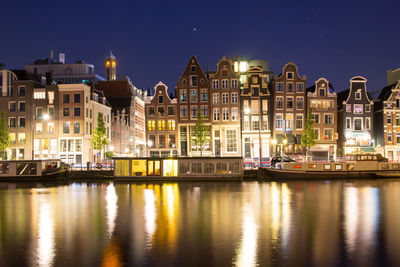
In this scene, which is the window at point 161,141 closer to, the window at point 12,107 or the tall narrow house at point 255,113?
the tall narrow house at point 255,113

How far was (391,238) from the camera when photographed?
85.6 ft

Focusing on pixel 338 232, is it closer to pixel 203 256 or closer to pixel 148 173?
pixel 203 256

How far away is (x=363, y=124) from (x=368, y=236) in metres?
64.7

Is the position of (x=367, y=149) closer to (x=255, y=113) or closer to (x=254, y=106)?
(x=255, y=113)

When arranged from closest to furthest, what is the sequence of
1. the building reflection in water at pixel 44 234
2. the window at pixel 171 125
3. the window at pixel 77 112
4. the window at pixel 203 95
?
1. the building reflection in water at pixel 44 234
2. the window at pixel 77 112
3. the window at pixel 203 95
4. the window at pixel 171 125

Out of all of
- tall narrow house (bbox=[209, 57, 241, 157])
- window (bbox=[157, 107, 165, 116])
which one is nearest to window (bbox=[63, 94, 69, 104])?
window (bbox=[157, 107, 165, 116])

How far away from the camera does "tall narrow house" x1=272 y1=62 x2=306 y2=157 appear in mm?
85000

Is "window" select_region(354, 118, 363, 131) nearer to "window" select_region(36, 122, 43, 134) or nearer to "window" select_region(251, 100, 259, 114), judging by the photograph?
"window" select_region(251, 100, 259, 114)

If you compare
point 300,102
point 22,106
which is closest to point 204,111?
point 300,102

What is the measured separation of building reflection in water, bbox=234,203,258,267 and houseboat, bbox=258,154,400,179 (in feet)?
106

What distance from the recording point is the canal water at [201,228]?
2191 cm

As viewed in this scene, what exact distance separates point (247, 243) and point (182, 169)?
38.8 metres

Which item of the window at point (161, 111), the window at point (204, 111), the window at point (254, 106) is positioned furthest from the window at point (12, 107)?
the window at point (254, 106)

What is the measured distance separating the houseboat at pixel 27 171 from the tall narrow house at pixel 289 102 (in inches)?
1608
